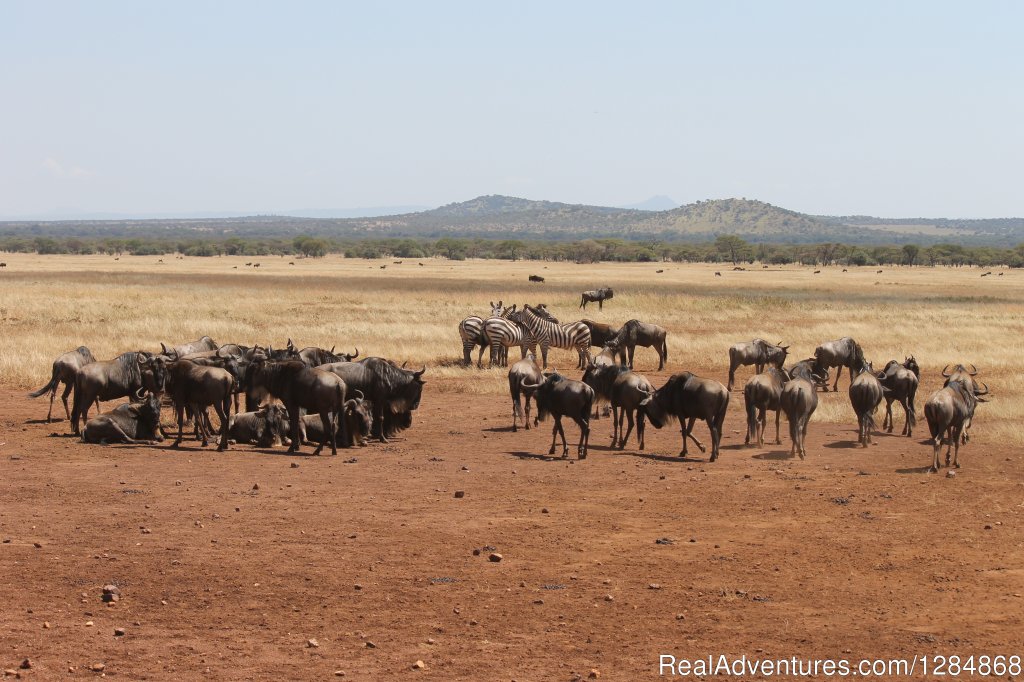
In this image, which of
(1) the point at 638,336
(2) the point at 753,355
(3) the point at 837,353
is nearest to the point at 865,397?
(3) the point at 837,353

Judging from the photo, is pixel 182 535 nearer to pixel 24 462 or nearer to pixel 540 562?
pixel 540 562

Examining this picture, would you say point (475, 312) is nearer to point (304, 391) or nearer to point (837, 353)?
point (837, 353)

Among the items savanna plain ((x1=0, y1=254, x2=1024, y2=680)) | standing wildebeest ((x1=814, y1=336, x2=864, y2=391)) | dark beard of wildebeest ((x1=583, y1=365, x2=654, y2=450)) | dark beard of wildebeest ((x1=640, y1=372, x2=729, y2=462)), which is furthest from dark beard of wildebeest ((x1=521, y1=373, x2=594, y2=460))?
standing wildebeest ((x1=814, y1=336, x2=864, y2=391))

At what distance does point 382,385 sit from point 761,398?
218 inches

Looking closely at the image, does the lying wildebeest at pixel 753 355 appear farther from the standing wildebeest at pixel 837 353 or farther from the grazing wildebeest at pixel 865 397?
the grazing wildebeest at pixel 865 397

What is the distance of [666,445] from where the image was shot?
1625 cm

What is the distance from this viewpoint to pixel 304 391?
14.8 metres

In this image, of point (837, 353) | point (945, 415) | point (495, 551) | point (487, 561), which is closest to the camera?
point (487, 561)

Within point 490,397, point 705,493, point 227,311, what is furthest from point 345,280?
point 705,493

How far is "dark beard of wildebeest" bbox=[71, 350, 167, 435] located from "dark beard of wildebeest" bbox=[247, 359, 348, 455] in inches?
59.4

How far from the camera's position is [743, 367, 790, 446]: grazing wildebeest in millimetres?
15664

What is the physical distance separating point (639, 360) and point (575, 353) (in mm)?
2225

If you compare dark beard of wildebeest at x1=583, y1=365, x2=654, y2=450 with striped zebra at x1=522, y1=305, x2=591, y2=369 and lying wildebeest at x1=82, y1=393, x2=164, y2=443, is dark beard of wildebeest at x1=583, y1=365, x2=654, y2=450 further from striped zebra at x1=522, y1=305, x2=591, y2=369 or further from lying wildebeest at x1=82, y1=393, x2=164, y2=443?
striped zebra at x1=522, y1=305, x2=591, y2=369

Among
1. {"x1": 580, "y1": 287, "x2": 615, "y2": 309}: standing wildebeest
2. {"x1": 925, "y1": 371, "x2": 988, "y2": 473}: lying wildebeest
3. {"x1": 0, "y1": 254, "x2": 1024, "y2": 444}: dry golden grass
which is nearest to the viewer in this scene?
{"x1": 925, "y1": 371, "x2": 988, "y2": 473}: lying wildebeest
